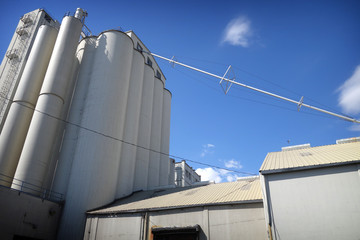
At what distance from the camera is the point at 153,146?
3538 cm

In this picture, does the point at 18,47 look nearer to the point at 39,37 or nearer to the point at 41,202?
the point at 39,37

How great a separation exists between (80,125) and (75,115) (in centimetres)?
208

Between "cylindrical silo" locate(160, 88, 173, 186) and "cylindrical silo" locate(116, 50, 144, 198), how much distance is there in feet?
25.7

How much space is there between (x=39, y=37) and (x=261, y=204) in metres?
32.3

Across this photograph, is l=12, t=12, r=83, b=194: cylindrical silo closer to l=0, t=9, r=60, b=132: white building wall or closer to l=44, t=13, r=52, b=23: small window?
l=0, t=9, r=60, b=132: white building wall

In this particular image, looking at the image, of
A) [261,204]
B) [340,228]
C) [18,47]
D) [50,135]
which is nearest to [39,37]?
[18,47]

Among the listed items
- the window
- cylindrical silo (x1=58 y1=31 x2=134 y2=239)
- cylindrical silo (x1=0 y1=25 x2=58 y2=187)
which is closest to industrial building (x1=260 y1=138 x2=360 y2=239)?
the window

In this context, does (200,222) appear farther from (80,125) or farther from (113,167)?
(80,125)

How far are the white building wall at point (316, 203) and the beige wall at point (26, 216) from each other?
59.2 feet

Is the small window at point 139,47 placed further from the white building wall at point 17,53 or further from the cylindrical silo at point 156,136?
the white building wall at point 17,53

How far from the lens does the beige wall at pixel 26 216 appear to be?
1819cm

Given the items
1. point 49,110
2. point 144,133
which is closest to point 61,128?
point 49,110

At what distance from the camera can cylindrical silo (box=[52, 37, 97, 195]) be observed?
2533 centimetres

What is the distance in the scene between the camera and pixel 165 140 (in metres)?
39.1
